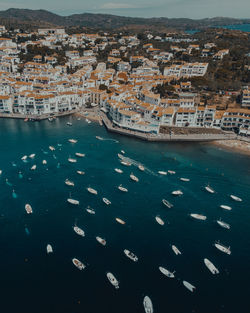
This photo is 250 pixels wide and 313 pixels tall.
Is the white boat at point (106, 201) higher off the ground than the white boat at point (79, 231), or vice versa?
the white boat at point (106, 201)

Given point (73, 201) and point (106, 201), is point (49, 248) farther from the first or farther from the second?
point (106, 201)

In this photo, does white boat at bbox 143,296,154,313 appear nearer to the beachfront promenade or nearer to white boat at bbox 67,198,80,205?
white boat at bbox 67,198,80,205

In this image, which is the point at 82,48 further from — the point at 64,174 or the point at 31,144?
the point at 64,174

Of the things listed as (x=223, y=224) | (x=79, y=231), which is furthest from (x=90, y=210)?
(x=223, y=224)

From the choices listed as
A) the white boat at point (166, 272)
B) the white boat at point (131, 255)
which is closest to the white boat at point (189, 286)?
the white boat at point (166, 272)

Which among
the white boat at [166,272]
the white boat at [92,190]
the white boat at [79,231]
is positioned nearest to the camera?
the white boat at [166,272]

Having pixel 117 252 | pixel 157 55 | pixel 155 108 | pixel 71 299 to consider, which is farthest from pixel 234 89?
pixel 71 299

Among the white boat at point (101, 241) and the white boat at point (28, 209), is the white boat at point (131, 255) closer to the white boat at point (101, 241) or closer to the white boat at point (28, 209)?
the white boat at point (101, 241)
